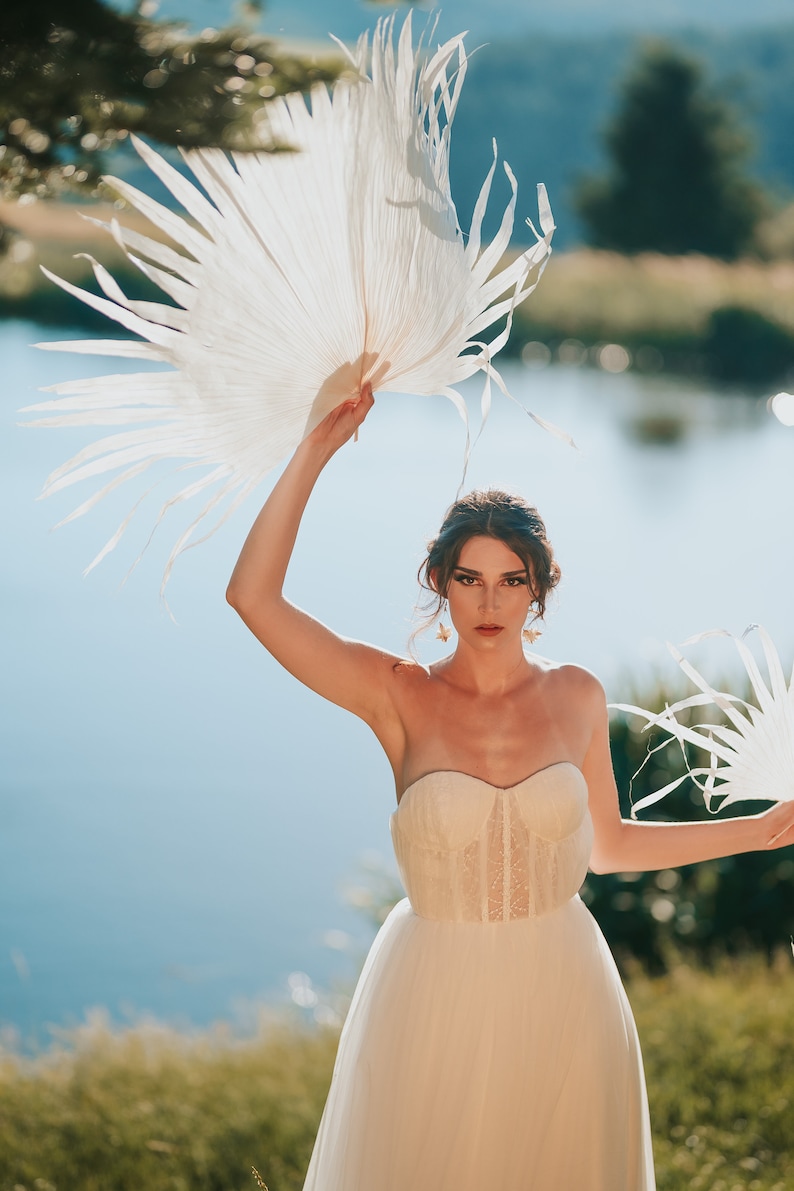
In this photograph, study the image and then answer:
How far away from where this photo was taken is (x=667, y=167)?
22750 millimetres

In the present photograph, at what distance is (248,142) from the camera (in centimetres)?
155

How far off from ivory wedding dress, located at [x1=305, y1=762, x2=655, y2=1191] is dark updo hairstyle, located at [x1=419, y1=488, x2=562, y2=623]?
27cm

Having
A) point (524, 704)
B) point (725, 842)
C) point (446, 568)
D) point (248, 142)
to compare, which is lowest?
point (725, 842)

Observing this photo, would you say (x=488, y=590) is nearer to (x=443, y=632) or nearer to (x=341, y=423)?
(x=443, y=632)

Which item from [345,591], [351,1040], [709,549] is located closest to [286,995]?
[351,1040]

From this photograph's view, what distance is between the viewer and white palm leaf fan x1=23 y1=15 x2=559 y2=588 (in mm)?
1534

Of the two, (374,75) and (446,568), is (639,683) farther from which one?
(374,75)

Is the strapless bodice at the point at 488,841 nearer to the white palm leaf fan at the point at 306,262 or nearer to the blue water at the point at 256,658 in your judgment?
the blue water at the point at 256,658

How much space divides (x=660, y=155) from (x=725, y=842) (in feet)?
74.5

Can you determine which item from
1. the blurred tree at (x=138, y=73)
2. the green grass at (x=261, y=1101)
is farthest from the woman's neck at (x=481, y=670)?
the green grass at (x=261, y=1101)

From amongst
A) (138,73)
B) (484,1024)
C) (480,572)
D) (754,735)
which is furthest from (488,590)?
(138,73)

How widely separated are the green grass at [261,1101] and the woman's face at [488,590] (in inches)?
72.6

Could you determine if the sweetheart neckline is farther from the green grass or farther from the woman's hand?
the green grass

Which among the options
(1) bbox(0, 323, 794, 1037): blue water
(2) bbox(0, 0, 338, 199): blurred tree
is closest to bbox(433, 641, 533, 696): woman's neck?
(1) bbox(0, 323, 794, 1037): blue water
